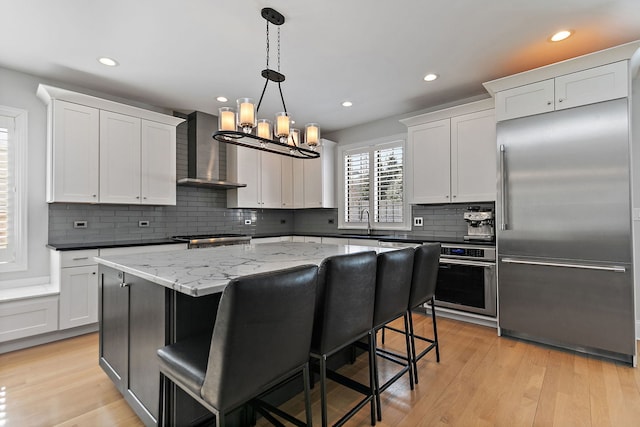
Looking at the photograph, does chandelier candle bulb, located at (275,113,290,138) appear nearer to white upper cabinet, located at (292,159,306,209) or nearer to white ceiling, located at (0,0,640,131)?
white ceiling, located at (0,0,640,131)

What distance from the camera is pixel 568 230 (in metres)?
2.72

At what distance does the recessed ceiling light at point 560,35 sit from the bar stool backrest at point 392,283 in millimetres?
2265

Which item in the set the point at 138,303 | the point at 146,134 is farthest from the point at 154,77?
the point at 138,303

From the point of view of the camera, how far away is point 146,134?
3.84 m

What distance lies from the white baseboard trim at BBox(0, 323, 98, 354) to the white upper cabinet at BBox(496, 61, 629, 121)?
486 cm

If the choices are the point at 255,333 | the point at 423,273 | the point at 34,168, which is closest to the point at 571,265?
the point at 423,273

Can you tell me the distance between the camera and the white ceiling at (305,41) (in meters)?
2.27

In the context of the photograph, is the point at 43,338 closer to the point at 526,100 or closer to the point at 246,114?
the point at 246,114

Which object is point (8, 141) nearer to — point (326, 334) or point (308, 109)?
point (308, 109)

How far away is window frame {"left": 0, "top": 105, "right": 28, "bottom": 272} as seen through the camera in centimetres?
323

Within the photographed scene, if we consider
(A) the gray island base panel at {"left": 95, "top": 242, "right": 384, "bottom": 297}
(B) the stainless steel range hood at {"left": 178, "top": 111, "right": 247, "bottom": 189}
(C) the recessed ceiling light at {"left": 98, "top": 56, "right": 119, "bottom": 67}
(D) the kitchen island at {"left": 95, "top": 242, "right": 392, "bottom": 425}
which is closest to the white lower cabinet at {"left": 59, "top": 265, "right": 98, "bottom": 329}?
(D) the kitchen island at {"left": 95, "top": 242, "right": 392, "bottom": 425}

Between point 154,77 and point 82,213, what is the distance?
1801mm

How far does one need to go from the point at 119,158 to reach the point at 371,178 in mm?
3425

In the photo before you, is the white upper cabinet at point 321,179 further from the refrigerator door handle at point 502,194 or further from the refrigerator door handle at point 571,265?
the refrigerator door handle at point 571,265
